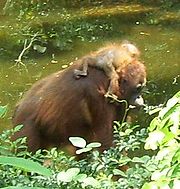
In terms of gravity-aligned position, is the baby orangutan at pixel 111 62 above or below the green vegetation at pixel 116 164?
below

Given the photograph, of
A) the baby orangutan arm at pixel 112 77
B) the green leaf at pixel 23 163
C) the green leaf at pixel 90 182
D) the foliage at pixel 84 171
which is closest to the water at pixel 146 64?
the baby orangutan arm at pixel 112 77

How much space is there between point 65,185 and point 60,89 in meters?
2.19

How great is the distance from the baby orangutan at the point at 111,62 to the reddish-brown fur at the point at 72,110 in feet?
0.11

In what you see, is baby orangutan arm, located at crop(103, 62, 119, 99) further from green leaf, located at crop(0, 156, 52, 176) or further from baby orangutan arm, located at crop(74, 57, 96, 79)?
green leaf, located at crop(0, 156, 52, 176)

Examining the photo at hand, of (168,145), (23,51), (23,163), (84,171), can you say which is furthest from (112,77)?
(23,51)

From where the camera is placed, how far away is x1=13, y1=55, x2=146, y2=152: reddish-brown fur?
185 inches

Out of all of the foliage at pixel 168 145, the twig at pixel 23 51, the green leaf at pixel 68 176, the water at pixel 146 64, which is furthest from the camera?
the twig at pixel 23 51

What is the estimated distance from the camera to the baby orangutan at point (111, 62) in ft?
15.5

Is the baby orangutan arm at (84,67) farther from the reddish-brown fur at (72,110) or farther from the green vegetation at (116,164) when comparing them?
the green vegetation at (116,164)

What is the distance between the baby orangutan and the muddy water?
138cm

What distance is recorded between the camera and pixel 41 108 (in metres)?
4.73

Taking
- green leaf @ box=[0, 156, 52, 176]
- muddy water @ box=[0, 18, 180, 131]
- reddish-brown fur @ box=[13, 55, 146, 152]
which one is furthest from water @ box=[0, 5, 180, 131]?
green leaf @ box=[0, 156, 52, 176]

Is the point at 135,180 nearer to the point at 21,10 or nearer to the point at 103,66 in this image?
the point at 103,66

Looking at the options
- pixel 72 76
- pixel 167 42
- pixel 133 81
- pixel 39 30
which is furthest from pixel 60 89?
pixel 39 30
